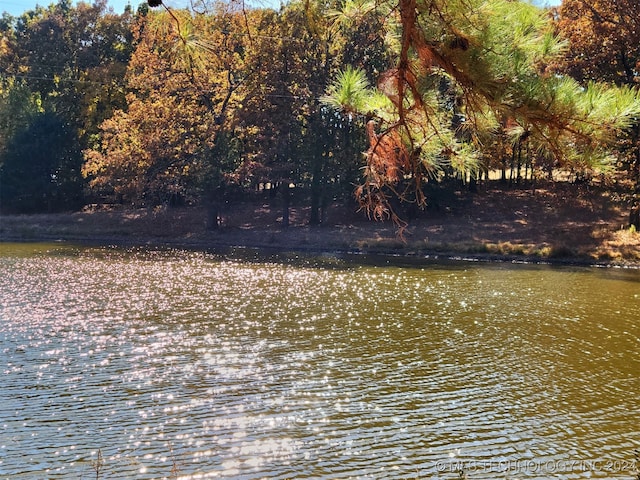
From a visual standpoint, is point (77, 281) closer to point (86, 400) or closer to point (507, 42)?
point (86, 400)

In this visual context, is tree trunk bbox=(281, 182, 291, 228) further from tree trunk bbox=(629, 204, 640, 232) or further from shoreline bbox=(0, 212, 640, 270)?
tree trunk bbox=(629, 204, 640, 232)

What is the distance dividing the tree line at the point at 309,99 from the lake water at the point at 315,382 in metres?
2.85

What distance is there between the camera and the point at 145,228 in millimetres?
34562

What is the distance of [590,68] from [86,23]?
31.4 m

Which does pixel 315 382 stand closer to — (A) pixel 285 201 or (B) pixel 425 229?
(B) pixel 425 229

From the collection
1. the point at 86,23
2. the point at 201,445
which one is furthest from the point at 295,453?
the point at 86,23

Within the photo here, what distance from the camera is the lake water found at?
22.2 ft

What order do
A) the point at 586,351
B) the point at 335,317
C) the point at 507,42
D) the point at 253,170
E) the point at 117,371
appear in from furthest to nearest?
the point at 253,170 < the point at 335,317 < the point at 586,351 < the point at 117,371 < the point at 507,42

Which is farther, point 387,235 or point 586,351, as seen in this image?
point 387,235

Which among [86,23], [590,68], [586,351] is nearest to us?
[586,351]

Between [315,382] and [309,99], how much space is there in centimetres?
2252

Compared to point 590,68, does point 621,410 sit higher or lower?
lower

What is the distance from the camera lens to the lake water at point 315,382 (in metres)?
6.76

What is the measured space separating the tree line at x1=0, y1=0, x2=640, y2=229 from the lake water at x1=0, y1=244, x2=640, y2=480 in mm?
2849
